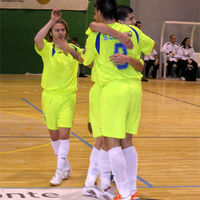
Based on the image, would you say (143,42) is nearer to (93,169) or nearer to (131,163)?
(131,163)

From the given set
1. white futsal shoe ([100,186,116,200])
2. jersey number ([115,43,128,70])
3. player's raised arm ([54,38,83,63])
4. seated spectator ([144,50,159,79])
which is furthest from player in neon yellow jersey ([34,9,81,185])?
seated spectator ([144,50,159,79])

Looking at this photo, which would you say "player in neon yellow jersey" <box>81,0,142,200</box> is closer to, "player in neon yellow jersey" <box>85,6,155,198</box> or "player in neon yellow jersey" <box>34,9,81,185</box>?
"player in neon yellow jersey" <box>85,6,155,198</box>

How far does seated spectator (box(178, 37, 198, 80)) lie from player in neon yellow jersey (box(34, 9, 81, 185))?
1224 centimetres

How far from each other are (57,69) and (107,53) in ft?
3.09

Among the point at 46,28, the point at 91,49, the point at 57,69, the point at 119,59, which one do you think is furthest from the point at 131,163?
the point at 46,28

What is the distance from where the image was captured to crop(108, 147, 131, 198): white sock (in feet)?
10.5

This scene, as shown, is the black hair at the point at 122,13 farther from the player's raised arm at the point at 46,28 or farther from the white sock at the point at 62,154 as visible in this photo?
the white sock at the point at 62,154

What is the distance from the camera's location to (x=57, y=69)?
417 centimetres

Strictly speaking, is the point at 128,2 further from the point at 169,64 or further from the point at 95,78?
the point at 95,78

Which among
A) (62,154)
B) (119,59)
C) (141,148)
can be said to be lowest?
(141,148)

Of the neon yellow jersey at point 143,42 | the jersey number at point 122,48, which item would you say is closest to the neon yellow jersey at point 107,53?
the jersey number at point 122,48

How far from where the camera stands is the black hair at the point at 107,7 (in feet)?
10.6

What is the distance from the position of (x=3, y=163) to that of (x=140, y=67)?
1928 millimetres

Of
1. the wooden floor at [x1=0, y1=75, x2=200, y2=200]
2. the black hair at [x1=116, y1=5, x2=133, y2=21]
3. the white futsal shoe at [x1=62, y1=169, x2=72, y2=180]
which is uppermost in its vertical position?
the black hair at [x1=116, y1=5, x2=133, y2=21]
